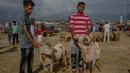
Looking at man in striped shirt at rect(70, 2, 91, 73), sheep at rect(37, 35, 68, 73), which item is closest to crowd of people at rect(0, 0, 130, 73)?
man in striped shirt at rect(70, 2, 91, 73)

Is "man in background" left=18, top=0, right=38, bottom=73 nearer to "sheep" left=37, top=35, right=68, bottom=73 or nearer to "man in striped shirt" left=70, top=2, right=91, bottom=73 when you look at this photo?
"sheep" left=37, top=35, right=68, bottom=73

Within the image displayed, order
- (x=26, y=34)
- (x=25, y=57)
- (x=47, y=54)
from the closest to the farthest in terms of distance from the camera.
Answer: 1. (x=26, y=34)
2. (x=25, y=57)
3. (x=47, y=54)

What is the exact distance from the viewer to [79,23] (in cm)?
672

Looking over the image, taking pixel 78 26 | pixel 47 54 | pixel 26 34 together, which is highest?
pixel 78 26

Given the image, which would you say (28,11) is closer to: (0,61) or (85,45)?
(85,45)

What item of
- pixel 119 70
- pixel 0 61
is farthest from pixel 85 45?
pixel 0 61

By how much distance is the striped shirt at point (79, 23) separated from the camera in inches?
263

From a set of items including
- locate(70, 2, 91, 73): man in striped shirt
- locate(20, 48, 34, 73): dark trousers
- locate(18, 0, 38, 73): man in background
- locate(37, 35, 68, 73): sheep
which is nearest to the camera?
locate(18, 0, 38, 73): man in background

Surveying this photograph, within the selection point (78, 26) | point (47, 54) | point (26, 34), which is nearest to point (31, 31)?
point (26, 34)

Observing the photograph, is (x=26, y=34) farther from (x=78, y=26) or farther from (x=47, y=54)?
(x=78, y=26)

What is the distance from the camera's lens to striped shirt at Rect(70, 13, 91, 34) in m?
6.69

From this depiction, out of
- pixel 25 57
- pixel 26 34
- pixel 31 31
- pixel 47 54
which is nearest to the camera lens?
pixel 26 34

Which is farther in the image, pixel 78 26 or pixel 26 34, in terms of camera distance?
pixel 78 26

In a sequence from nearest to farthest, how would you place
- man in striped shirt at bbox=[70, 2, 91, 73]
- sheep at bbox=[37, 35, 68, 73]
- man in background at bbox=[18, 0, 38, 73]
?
man in background at bbox=[18, 0, 38, 73], man in striped shirt at bbox=[70, 2, 91, 73], sheep at bbox=[37, 35, 68, 73]
